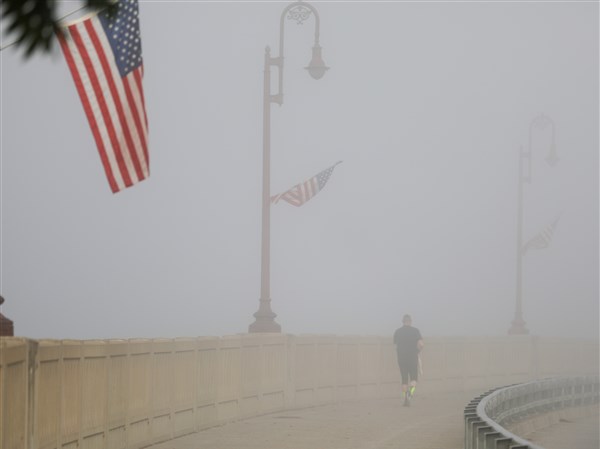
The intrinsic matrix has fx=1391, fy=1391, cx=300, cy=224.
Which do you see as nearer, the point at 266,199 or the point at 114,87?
the point at 114,87

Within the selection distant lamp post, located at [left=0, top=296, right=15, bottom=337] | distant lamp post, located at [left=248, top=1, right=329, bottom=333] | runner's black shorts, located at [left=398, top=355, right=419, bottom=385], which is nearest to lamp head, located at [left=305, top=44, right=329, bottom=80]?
distant lamp post, located at [left=248, top=1, right=329, bottom=333]

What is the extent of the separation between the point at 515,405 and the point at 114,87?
16.0 m

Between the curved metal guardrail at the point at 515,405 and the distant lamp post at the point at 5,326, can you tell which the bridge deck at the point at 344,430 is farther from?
the distant lamp post at the point at 5,326

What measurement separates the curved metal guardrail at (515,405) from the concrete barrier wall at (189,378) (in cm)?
397

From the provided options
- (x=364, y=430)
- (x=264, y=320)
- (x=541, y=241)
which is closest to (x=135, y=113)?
(x=364, y=430)

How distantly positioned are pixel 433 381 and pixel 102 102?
86.6ft

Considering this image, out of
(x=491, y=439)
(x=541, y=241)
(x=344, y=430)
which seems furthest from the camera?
(x=541, y=241)

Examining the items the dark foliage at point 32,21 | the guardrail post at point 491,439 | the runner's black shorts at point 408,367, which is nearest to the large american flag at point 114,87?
the guardrail post at point 491,439

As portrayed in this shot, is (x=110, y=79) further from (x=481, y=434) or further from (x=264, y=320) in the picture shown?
(x=264, y=320)

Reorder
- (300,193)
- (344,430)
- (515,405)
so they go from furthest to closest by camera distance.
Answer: (300,193) < (515,405) < (344,430)

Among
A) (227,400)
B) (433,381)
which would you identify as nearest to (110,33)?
(227,400)

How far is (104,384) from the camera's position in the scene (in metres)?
15.7

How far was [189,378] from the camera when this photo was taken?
20.4m

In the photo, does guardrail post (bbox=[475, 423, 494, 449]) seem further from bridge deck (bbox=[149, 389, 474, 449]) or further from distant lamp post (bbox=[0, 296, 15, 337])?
bridge deck (bbox=[149, 389, 474, 449])
